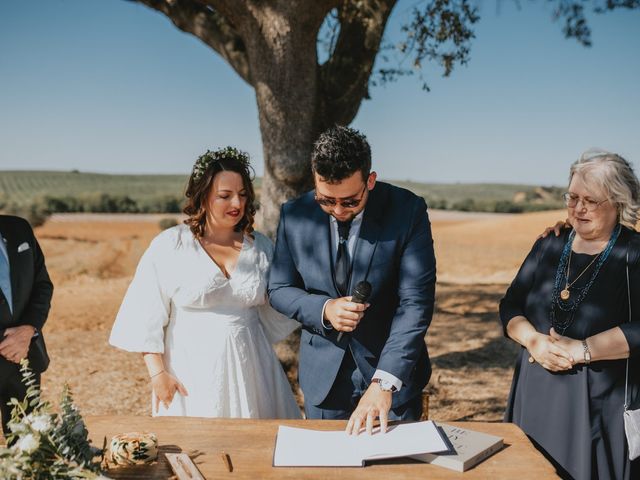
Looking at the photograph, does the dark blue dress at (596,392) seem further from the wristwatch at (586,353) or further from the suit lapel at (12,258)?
the suit lapel at (12,258)

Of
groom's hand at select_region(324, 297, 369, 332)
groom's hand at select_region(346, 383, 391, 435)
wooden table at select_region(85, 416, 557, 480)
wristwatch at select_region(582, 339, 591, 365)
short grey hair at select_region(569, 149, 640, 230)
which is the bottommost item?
wooden table at select_region(85, 416, 557, 480)

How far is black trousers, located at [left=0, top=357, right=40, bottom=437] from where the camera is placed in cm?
336

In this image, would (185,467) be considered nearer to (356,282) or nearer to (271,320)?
(356,282)

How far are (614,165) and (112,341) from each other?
260 centimetres

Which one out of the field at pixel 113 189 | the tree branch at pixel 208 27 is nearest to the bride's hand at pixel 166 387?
the tree branch at pixel 208 27

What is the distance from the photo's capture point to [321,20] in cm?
513

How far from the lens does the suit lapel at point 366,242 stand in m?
2.69

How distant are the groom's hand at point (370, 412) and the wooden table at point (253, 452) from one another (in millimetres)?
119

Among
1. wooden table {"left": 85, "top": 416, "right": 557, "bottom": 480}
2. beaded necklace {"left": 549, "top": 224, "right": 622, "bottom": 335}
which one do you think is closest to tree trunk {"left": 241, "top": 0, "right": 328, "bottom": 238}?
beaded necklace {"left": 549, "top": 224, "right": 622, "bottom": 335}

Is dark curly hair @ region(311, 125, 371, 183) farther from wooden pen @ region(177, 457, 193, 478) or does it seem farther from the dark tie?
wooden pen @ region(177, 457, 193, 478)

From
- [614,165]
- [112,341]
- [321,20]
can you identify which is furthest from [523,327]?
[321,20]

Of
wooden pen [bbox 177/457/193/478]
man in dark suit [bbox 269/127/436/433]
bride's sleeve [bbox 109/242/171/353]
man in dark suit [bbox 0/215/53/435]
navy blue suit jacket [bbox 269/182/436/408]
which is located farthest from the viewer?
man in dark suit [bbox 0/215/53/435]

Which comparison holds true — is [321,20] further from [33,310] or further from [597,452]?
[597,452]

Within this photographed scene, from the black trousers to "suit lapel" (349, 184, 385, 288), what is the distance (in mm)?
2091
